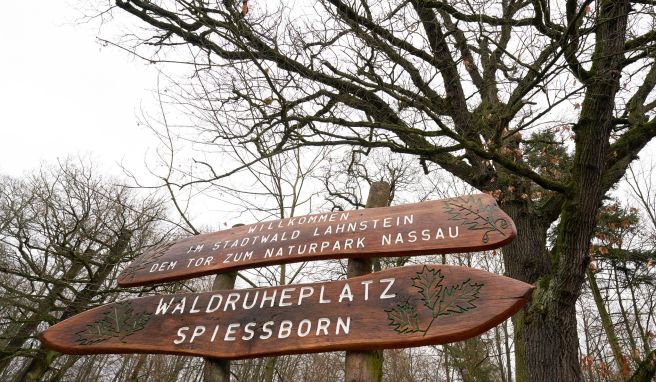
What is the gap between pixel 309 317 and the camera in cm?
202

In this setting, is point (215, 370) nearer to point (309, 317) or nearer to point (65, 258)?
point (309, 317)

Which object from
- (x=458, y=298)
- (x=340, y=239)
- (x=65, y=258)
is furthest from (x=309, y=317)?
(x=65, y=258)

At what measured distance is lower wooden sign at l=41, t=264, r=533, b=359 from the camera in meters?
1.80

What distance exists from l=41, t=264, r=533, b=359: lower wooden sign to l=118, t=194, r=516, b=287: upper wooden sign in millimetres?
238

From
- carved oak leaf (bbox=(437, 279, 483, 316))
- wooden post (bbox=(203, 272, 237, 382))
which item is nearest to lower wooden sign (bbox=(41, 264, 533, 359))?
carved oak leaf (bbox=(437, 279, 483, 316))

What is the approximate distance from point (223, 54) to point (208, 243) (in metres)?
1.93

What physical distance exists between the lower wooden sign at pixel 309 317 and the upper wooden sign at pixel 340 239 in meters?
0.24

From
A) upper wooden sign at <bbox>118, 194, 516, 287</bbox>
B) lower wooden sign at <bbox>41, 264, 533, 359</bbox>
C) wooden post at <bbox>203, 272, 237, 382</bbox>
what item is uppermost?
upper wooden sign at <bbox>118, 194, 516, 287</bbox>

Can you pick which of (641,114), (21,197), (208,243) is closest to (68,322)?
(208,243)

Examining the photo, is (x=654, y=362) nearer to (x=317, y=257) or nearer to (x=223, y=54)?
(x=317, y=257)

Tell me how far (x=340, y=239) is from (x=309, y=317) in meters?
0.60

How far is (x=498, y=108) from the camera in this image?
4113 millimetres

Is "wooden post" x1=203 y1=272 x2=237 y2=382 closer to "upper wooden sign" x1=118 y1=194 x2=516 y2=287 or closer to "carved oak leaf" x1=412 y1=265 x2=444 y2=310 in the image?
"upper wooden sign" x1=118 y1=194 x2=516 y2=287

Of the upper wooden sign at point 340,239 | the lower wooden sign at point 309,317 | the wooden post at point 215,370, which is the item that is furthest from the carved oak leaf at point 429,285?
the wooden post at point 215,370
